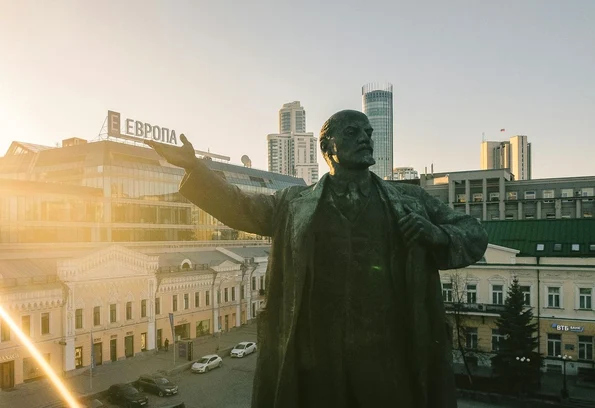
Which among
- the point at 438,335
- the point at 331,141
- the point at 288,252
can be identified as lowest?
the point at 438,335

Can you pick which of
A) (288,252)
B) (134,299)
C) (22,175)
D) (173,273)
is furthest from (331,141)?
(22,175)

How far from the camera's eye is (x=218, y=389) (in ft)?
83.9

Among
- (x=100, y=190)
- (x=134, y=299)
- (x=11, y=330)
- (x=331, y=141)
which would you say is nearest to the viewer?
(x=331, y=141)

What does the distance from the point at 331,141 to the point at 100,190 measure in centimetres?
4049

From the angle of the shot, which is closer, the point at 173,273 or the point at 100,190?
the point at 173,273

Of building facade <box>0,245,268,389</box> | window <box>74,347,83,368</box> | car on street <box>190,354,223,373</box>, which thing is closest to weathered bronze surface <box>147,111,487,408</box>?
building facade <box>0,245,268,389</box>

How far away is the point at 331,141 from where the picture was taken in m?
3.79

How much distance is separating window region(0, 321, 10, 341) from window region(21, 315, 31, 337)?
734 mm

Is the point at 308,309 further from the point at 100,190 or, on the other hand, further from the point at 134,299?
the point at 100,190

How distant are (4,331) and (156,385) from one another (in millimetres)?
7979

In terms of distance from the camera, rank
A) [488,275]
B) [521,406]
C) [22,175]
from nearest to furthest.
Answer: [521,406], [488,275], [22,175]

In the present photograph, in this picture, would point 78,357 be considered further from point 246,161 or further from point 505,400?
point 246,161

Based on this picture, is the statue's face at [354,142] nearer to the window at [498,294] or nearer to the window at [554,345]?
the window at [498,294]

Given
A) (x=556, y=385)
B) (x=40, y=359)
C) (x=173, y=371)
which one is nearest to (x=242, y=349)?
(x=173, y=371)
